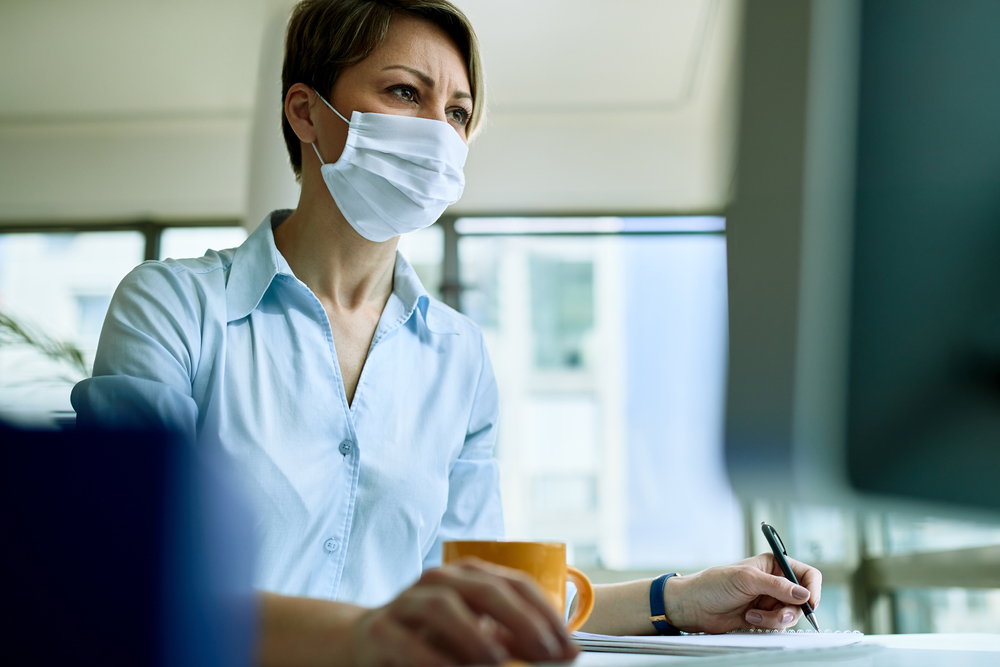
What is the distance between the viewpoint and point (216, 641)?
0.89 feet

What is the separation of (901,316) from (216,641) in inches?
12.4

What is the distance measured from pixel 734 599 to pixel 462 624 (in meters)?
0.61

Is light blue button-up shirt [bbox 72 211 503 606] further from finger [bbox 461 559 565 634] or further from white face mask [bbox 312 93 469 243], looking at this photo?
finger [bbox 461 559 565 634]

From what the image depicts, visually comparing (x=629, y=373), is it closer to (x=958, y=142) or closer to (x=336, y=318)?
(x=336, y=318)

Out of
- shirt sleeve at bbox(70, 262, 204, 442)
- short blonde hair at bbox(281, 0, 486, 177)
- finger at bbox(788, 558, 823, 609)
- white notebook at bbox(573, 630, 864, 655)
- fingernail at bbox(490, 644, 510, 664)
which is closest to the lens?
fingernail at bbox(490, 644, 510, 664)

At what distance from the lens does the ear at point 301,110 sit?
48.3 inches

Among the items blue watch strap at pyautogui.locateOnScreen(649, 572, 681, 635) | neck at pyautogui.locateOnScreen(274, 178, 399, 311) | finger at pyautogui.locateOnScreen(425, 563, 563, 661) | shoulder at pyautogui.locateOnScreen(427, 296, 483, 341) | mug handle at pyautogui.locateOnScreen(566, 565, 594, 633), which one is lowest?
blue watch strap at pyautogui.locateOnScreen(649, 572, 681, 635)

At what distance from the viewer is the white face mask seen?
1173 mm

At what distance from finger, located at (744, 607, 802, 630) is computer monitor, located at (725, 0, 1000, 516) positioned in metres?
0.55

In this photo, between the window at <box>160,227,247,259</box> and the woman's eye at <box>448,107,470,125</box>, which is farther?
the window at <box>160,227,247,259</box>

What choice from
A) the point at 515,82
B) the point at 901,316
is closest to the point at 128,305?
the point at 901,316

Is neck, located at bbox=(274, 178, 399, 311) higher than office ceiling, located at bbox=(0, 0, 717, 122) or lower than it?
lower

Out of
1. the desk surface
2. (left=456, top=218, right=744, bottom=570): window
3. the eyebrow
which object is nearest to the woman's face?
the eyebrow

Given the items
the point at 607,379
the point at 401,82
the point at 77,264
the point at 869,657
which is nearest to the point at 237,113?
the point at 77,264
